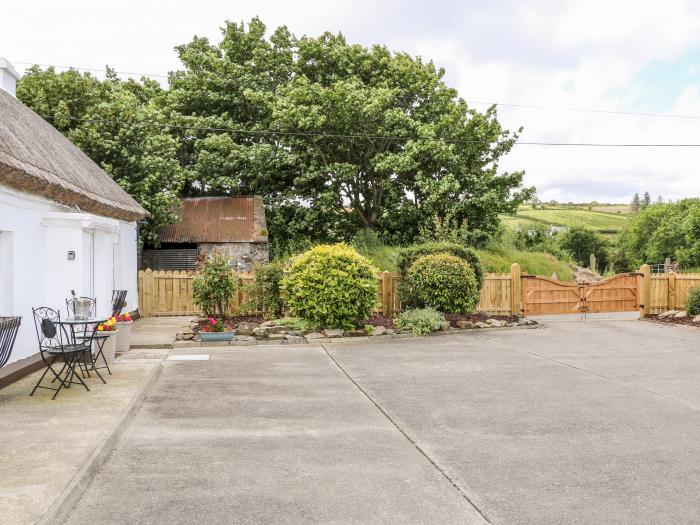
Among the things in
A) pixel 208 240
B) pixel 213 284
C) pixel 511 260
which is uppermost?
pixel 208 240

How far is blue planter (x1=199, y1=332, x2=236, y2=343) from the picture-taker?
536 inches

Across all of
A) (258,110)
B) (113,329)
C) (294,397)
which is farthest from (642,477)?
Answer: (258,110)

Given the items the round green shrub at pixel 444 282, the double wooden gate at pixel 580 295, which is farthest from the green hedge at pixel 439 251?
the double wooden gate at pixel 580 295

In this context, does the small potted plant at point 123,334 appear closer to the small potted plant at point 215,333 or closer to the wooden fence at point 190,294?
the small potted plant at point 215,333

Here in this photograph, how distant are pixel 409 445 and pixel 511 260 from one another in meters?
20.9

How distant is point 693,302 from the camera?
18.1 m

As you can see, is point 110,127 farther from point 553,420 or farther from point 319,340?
point 553,420

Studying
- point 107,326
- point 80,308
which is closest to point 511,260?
point 107,326

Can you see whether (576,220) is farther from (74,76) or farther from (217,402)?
(217,402)

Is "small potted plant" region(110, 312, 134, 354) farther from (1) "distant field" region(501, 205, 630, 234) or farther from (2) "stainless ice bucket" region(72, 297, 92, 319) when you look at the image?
(1) "distant field" region(501, 205, 630, 234)

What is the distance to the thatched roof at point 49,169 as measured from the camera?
9.10 metres

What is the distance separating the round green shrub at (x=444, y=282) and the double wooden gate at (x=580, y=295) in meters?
4.47

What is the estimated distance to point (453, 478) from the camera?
5109mm

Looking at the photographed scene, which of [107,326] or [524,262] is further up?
[524,262]
